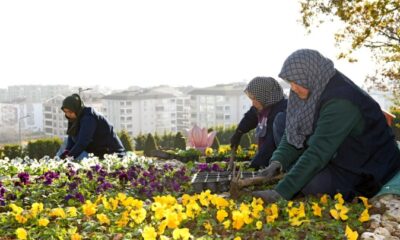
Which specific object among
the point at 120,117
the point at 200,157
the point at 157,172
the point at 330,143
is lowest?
the point at 120,117

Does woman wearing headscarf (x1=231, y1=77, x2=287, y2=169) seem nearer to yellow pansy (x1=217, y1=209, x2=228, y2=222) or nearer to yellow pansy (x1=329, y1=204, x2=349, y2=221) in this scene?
yellow pansy (x1=329, y1=204, x2=349, y2=221)

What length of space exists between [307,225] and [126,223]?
3.18ft

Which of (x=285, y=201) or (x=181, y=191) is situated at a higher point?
(x=285, y=201)

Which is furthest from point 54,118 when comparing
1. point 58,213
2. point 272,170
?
point 58,213

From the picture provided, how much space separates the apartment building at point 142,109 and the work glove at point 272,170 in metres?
78.1

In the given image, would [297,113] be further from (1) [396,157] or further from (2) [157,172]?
(2) [157,172]

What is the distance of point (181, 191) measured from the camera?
378 cm

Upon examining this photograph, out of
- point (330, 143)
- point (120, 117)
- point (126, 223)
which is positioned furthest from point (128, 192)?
point (120, 117)

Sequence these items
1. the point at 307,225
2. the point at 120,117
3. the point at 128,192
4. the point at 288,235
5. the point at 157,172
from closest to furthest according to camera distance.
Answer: the point at 288,235 → the point at 307,225 → the point at 128,192 → the point at 157,172 → the point at 120,117

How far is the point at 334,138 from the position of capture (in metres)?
2.87

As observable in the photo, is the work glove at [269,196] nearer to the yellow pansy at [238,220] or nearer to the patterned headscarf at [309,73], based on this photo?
the yellow pansy at [238,220]

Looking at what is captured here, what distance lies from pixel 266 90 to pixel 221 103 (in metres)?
83.8

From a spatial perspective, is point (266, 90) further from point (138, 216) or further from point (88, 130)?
point (138, 216)

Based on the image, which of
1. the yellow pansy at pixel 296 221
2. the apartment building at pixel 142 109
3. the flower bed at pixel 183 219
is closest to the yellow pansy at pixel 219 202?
the flower bed at pixel 183 219
